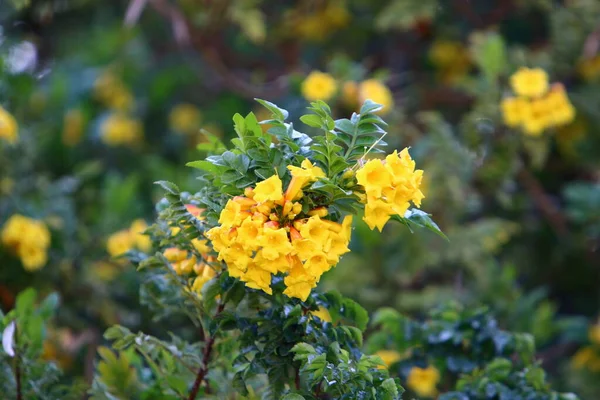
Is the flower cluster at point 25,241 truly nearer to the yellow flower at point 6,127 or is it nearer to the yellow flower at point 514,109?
the yellow flower at point 6,127

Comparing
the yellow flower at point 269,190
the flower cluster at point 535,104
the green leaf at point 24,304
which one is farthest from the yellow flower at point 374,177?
the flower cluster at point 535,104

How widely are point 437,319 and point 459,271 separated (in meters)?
1.33

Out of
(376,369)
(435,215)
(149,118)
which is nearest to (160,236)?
(376,369)

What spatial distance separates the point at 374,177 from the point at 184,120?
2.96m

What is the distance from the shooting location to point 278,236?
3.54 ft

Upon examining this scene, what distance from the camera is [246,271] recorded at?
1117mm

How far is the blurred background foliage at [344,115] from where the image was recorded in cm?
268

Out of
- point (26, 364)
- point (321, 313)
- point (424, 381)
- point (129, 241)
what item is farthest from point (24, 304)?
point (424, 381)

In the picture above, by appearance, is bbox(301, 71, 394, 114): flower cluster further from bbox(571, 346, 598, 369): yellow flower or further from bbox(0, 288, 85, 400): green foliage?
bbox(0, 288, 85, 400): green foliage

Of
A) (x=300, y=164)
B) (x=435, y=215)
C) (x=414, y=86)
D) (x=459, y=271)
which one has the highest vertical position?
(x=300, y=164)

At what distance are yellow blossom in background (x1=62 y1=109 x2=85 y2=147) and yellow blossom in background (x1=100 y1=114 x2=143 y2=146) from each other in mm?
113

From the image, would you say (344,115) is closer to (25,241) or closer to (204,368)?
(25,241)

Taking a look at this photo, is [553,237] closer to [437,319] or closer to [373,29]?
[373,29]

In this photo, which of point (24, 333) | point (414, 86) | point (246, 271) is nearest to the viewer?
point (246, 271)
